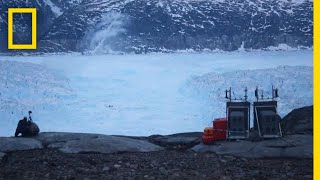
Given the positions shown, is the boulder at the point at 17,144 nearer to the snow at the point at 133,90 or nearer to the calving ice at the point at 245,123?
the snow at the point at 133,90

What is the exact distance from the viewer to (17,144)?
18.7 feet

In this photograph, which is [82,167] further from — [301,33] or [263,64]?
[301,33]

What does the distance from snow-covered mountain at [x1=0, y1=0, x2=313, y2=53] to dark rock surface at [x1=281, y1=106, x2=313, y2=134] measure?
3.71 feet

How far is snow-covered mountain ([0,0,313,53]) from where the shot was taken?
667 centimetres

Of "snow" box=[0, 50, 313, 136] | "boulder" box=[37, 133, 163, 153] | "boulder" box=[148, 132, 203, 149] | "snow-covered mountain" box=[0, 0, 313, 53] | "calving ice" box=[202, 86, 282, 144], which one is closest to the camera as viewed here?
"boulder" box=[37, 133, 163, 153]

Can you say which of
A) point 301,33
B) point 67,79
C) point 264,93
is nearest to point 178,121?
point 264,93

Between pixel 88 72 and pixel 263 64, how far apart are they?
9.20 feet

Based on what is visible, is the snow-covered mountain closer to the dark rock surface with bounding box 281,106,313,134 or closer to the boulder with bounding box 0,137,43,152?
Answer: the dark rock surface with bounding box 281,106,313,134

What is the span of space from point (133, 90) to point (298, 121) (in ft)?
8.91

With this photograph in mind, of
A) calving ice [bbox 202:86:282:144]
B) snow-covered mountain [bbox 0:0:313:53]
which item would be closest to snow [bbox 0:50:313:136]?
snow-covered mountain [bbox 0:0:313:53]

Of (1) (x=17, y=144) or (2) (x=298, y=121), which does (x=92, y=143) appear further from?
(2) (x=298, y=121)

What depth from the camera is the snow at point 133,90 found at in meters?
6.44

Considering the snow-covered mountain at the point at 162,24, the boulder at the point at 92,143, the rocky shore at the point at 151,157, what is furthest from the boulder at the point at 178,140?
the snow-covered mountain at the point at 162,24

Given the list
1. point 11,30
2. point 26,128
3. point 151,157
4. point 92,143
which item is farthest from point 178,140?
point 11,30
